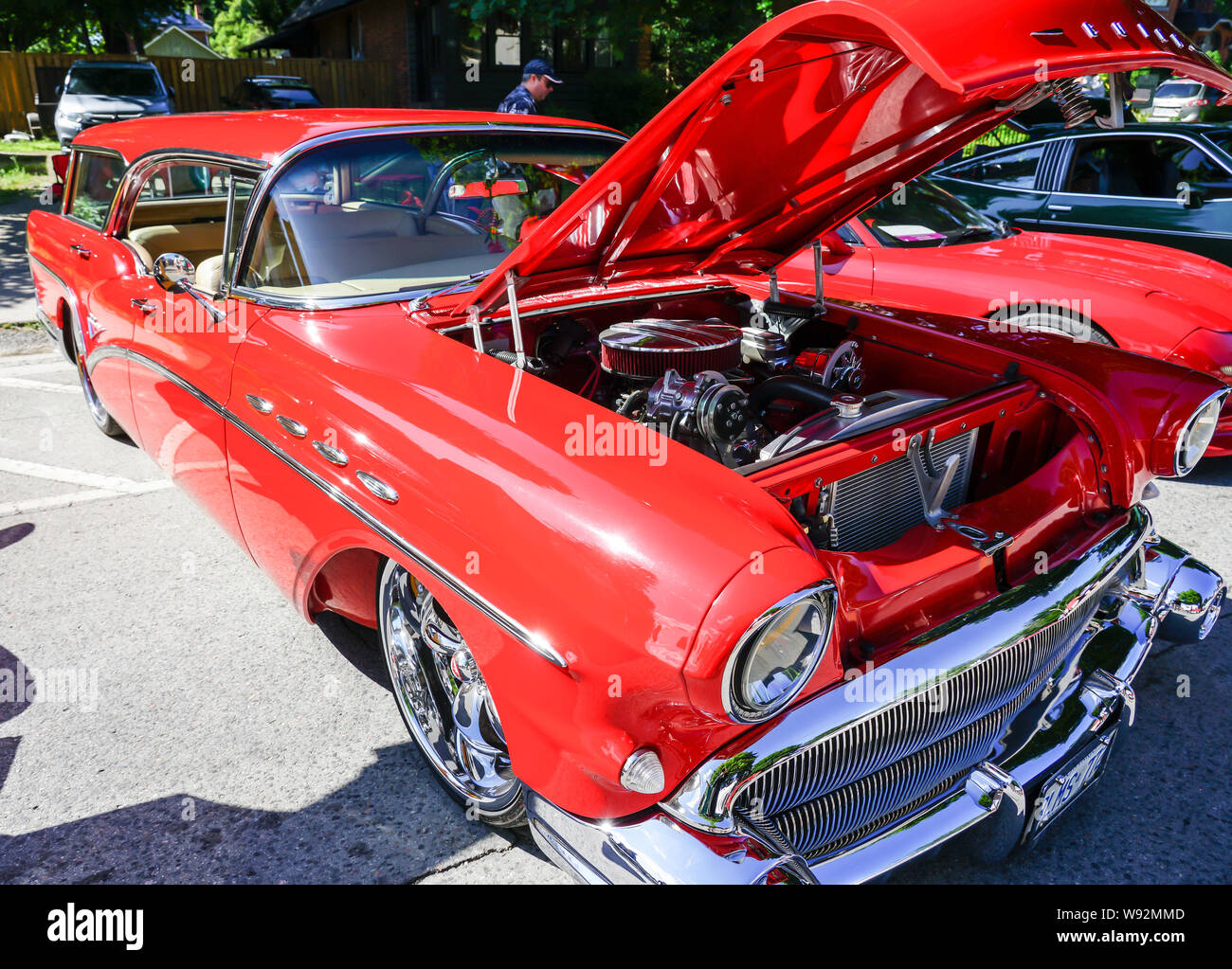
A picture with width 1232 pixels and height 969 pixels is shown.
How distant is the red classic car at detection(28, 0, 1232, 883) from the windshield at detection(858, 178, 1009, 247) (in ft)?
6.54

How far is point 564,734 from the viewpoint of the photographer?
167cm

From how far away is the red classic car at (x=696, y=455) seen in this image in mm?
1643

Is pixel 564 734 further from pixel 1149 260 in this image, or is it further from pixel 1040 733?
pixel 1149 260

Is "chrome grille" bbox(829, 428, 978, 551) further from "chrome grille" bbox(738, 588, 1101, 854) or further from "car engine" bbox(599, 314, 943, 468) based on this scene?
"chrome grille" bbox(738, 588, 1101, 854)

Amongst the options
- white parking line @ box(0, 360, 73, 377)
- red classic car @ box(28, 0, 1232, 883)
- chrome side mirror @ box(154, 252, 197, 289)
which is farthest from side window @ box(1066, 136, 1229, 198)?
white parking line @ box(0, 360, 73, 377)

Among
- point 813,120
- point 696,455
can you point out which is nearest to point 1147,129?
point 813,120

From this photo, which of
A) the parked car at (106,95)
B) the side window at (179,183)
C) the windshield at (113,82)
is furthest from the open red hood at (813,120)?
the windshield at (113,82)

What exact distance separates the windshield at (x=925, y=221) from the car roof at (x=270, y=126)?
2.10m

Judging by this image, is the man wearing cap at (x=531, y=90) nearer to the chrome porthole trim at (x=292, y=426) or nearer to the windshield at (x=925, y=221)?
the windshield at (x=925, y=221)

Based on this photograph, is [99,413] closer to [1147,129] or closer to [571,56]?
[1147,129]

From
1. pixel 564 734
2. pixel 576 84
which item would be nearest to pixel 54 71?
pixel 576 84

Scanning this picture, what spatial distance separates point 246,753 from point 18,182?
1419 centimetres
